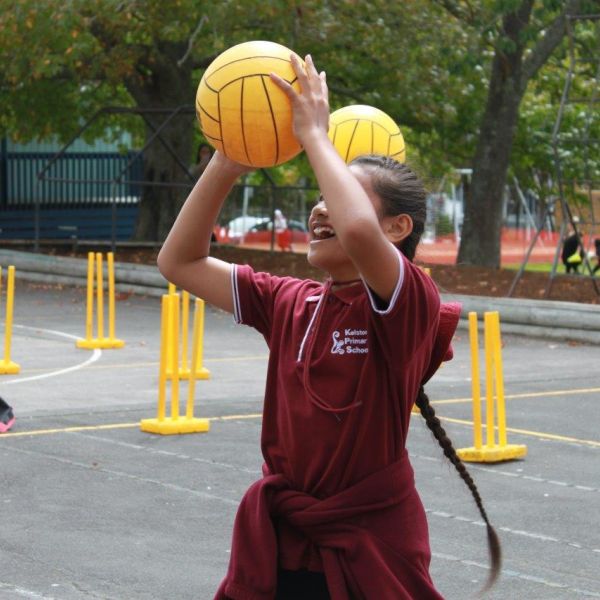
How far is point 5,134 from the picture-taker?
2994 centimetres

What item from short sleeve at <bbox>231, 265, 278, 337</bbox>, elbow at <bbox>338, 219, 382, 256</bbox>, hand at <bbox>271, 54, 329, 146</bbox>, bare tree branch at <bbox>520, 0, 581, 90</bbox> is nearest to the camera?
elbow at <bbox>338, 219, 382, 256</bbox>

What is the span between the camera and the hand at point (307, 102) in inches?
123

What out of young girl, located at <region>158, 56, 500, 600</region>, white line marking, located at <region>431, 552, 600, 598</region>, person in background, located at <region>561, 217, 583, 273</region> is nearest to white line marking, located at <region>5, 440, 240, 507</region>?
white line marking, located at <region>431, 552, 600, 598</region>

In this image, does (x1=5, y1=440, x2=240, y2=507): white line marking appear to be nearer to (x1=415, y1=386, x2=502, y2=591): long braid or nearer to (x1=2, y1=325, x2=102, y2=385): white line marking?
(x1=2, y1=325, x2=102, y2=385): white line marking

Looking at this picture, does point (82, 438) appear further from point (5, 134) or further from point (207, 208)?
point (5, 134)

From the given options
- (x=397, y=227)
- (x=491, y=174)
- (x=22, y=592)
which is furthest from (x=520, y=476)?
(x=491, y=174)

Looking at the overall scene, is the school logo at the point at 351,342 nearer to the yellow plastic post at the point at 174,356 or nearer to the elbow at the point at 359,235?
the elbow at the point at 359,235

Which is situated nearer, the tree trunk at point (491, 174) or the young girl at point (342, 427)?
the young girl at point (342, 427)

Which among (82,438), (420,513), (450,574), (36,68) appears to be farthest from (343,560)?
(36,68)

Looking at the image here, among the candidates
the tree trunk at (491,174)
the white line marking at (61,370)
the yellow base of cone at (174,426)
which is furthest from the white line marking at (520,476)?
the tree trunk at (491,174)

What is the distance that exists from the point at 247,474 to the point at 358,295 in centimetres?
588

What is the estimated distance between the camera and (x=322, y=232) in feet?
10.7

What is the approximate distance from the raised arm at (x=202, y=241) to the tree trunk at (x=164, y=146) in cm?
2307

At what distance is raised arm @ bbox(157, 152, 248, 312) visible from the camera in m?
3.49
